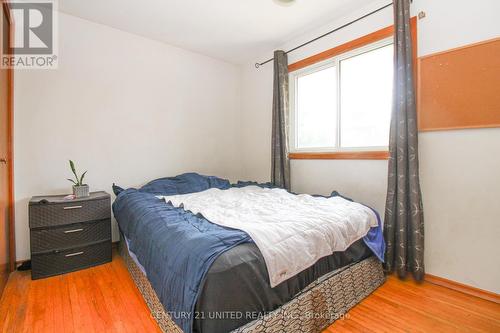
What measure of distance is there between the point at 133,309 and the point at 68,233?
3.37ft

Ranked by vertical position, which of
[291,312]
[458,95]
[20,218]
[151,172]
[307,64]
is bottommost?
[291,312]

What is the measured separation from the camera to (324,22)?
2.54m

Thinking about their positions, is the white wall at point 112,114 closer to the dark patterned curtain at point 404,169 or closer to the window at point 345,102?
the window at point 345,102

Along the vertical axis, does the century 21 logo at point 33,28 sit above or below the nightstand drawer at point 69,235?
above

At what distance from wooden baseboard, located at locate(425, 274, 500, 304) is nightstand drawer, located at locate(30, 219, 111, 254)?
2.79 metres

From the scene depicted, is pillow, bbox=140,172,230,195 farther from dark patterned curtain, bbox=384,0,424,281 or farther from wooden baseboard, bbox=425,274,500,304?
wooden baseboard, bbox=425,274,500,304

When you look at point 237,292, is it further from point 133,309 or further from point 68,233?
point 68,233

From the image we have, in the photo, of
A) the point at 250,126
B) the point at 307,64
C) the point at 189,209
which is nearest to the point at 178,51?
the point at 250,126

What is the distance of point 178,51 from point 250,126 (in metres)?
1.37

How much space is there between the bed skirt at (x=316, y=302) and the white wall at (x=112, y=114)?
4.21 feet

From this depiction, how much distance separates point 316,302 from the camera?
1352 millimetres

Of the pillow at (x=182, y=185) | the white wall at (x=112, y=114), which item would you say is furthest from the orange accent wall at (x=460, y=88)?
the white wall at (x=112, y=114)

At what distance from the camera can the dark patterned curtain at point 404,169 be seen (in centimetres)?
185

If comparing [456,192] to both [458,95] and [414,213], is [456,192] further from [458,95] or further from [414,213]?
[458,95]
